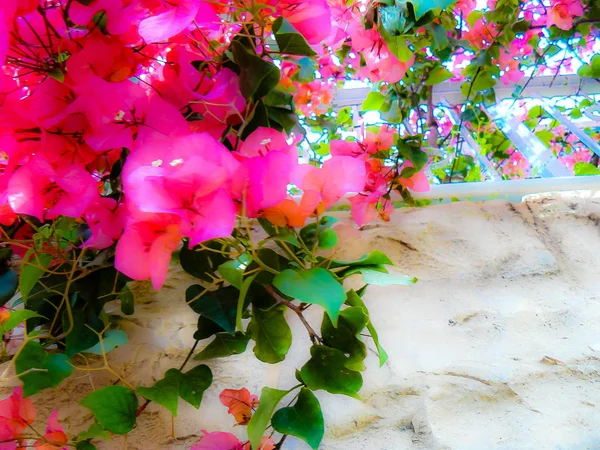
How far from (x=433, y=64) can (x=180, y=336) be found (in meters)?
0.79

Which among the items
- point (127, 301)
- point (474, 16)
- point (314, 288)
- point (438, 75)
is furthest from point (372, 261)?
point (474, 16)

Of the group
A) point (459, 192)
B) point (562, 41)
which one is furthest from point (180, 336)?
point (562, 41)

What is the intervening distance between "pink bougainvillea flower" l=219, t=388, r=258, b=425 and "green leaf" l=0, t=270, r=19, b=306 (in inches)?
13.1

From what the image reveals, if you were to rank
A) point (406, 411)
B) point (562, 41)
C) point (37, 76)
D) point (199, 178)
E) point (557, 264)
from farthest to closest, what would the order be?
point (562, 41)
point (557, 264)
point (406, 411)
point (37, 76)
point (199, 178)

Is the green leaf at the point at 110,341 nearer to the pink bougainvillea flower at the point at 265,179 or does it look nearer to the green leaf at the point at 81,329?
the green leaf at the point at 81,329

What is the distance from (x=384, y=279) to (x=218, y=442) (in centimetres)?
30

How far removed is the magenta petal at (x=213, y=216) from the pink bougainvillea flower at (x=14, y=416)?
381mm

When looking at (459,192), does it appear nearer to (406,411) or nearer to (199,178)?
(406,411)

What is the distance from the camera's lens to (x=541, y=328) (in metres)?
0.79

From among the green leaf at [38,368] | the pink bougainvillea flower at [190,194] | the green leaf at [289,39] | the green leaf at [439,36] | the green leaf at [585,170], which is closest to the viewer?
the pink bougainvillea flower at [190,194]

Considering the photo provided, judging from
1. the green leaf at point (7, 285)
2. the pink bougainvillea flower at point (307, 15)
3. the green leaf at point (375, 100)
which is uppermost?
the pink bougainvillea flower at point (307, 15)

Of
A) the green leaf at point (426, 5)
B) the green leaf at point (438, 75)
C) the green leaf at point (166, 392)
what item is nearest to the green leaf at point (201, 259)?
the green leaf at point (166, 392)

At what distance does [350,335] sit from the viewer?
0.64 meters

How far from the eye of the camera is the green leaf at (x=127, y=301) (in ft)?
2.39
